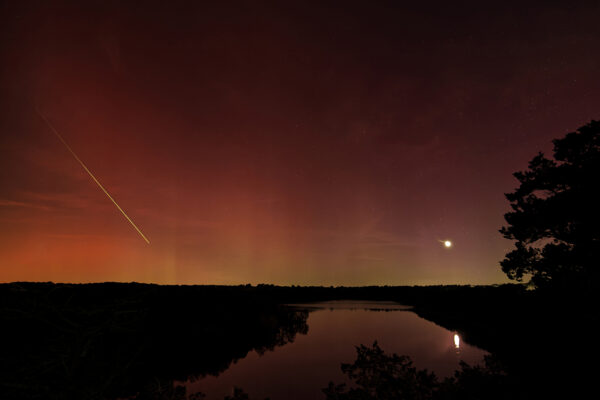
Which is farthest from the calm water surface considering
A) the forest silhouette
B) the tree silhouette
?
the tree silhouette

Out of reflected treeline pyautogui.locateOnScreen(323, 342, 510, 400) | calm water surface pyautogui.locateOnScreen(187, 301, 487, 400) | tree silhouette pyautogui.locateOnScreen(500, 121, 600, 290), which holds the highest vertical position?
tree silhouette pyautogui.locateOnScreen(500, 121, 600, 290)

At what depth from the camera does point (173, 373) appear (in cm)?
1566

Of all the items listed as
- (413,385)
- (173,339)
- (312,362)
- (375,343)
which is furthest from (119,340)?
(173,339)

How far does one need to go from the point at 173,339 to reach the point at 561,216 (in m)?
25.0

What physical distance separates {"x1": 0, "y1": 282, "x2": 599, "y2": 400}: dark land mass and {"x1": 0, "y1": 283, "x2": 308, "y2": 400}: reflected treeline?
16 mm

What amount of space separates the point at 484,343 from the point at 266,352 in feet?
44.7

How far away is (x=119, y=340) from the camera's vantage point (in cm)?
568

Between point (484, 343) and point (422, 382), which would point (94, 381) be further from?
point (484, 343)

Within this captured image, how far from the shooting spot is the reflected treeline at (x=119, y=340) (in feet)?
10.8

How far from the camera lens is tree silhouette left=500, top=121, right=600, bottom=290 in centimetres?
2180

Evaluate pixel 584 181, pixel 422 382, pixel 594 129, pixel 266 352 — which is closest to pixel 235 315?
pixel 266 352

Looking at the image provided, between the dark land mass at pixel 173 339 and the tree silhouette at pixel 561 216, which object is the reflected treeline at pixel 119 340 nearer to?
the dark land mass at pixel 173 339

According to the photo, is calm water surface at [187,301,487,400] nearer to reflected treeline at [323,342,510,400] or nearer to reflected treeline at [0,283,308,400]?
reflected treeline at [323,342,510,400]

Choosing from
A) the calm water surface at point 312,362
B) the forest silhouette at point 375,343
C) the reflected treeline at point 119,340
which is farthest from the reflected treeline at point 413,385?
the reflected treeline at point 119,340
